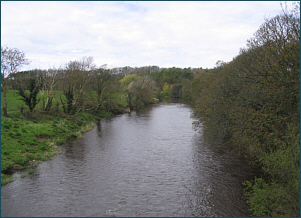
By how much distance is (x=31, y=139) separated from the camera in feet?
73.2

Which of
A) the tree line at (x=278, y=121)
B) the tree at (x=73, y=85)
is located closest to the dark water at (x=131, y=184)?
the tree line at (x=278, y=121)

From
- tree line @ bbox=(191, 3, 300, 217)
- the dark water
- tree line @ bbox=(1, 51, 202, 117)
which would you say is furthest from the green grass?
tree line @ bbox=(191, 3, 300, 217)

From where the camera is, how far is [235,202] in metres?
12.9

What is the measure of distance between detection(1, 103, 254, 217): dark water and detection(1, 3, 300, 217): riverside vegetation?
1453 mm

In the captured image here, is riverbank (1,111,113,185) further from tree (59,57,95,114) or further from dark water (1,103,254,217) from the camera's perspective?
tree (59,57,95,114)

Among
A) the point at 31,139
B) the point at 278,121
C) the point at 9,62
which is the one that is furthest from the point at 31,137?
the point at 278,121

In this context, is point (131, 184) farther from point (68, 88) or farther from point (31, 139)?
point (68, 88)

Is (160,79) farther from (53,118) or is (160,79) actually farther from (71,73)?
(53,118)

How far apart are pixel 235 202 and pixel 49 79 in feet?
105

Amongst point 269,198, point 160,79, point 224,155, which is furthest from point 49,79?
point 160,79

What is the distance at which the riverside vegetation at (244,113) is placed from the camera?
10.7m

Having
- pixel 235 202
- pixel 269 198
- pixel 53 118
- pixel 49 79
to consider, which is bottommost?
pixel 235 202

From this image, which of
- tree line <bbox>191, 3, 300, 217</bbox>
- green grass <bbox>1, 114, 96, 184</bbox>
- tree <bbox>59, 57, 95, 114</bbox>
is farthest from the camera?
tree <bbox>59, 57, 95, 114</bbox>

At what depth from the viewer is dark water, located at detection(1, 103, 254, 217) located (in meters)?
12.2
